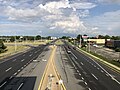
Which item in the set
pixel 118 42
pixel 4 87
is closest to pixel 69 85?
pixel 4 87

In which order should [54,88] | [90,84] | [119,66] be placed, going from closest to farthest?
[54,88]
[90,84]
[119,66]

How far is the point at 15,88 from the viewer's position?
93.5ft

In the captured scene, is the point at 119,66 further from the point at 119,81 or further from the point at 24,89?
the point at 24,89

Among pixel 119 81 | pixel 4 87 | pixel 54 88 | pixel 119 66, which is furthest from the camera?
pixel 119 66

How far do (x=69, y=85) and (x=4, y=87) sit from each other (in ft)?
24.3

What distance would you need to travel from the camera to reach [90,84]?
31.4m

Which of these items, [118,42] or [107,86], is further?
[118,42]

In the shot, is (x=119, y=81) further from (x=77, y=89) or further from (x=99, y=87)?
(x=77, y=89)

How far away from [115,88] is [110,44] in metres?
124

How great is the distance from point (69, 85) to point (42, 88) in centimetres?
407

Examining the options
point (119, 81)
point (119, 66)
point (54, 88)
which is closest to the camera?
point (54, 88)

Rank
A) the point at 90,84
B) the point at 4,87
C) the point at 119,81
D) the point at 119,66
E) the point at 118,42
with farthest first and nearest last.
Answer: the point at 118,42 → the point at 119,66 → the point at 119,81 → the point at 90,84 → the point at 4,87

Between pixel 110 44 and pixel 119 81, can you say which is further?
pixel 110 44

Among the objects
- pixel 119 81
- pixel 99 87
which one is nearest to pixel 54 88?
pixel 99 87
